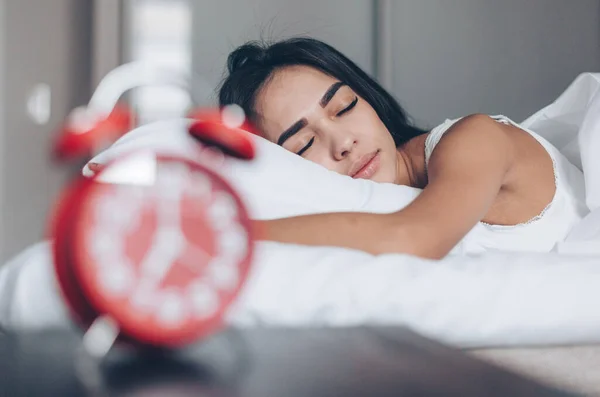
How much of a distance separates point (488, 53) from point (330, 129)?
1333 mm

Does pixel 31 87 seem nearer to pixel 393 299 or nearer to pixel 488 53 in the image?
pixel 488 53

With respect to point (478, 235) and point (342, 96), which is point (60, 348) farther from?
point (342, 96)

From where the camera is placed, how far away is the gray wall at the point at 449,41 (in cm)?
222

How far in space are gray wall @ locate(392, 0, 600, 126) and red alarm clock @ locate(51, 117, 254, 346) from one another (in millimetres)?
1974

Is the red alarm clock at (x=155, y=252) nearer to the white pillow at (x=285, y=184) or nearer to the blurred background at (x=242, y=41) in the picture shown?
the white pillow at (x=285, y=184)

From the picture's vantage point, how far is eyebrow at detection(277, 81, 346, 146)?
122cm

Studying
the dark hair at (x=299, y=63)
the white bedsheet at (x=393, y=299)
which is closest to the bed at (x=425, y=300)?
the white bedsheet at (x=393, y=299)

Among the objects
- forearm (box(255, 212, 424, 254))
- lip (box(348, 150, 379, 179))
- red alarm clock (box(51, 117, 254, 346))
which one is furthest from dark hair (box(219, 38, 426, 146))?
red alarm clock (box(51, 117, 254, 346))

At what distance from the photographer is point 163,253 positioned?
13.6 inches

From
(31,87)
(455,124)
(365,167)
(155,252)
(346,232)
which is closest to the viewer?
(155,252)

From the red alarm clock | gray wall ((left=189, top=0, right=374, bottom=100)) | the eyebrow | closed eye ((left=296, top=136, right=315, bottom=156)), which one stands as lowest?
closed eye ((left=296, top=136, right=315, bottom=156))

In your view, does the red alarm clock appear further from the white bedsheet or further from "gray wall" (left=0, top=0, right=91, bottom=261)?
"gray wall" (left=0, top=0, right=91, bottom=261)

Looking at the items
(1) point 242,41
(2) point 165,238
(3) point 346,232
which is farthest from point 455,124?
(1) point 242,41

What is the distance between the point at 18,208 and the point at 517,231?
5.28 ft
